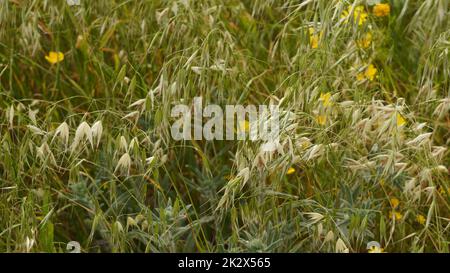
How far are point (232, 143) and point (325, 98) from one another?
32cm

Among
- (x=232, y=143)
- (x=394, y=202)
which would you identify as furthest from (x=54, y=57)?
(x=394, y=202)

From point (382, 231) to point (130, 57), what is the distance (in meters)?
0.77

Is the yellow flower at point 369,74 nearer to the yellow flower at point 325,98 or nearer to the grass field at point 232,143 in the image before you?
the grass field at point 232,143

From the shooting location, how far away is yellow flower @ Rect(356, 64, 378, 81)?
1.94 meters

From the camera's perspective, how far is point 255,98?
2.04 m

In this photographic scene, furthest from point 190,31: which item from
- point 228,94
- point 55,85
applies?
point 55,85

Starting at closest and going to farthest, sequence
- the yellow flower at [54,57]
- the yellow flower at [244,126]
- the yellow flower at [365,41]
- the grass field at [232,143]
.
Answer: the grass field at [232,143] < the yellow flower at [244,126] < the yellow flower at [365,41] < the yellow flower at [54,57]

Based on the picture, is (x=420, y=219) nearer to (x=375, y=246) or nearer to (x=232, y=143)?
(x=375, y=246)

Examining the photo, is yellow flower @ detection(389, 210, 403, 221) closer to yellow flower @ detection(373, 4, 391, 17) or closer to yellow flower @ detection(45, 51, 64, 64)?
yellow flower @ detection(373, 4, 391, 17)

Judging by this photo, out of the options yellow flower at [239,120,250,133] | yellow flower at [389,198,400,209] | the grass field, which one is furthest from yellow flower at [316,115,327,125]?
yellow flower at [389,198,400,209]

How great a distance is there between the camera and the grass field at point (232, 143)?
1.65 m

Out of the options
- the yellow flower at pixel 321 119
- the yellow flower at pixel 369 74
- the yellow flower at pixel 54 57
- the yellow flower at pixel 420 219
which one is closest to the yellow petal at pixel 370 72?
the yellow flower at pixel 369 74

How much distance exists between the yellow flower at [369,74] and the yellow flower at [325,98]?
0.20m
